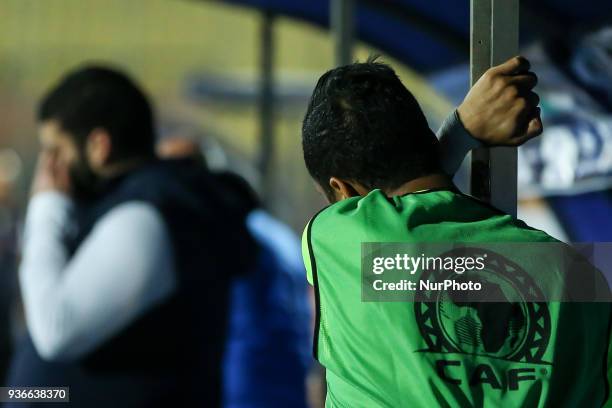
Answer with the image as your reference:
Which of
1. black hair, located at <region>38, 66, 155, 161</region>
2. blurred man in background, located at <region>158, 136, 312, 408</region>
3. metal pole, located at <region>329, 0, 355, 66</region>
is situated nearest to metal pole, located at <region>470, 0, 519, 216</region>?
black hair, located at <region>38, 66, 155, 161</region>

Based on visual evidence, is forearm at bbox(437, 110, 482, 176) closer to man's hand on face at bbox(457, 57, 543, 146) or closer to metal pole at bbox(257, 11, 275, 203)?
man's hand on face at bbox(457, 57, 543, 146)

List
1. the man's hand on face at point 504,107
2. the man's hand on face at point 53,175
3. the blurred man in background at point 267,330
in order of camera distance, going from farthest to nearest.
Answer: the blurred man in background at point 267,330 → the man's hand on face at point 53,175 → the man's hand on face at point 504,107

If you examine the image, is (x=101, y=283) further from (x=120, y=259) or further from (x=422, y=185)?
(x=422, y=185)

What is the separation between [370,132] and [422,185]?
0.31 feet

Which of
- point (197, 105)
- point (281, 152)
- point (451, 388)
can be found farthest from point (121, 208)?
point (197, 105)

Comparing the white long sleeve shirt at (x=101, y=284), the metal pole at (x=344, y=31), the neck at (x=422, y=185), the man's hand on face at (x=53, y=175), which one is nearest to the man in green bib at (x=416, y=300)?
the neck at (x=422, y=185)

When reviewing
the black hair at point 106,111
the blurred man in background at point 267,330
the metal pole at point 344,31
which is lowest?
the blurred man in background at point 267,330

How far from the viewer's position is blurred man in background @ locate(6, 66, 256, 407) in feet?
6.80

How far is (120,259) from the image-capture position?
2062mm

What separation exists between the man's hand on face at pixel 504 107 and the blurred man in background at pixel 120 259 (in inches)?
38.7

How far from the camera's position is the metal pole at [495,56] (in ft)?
4.42

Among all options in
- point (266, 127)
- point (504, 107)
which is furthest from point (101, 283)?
point (266, 127)

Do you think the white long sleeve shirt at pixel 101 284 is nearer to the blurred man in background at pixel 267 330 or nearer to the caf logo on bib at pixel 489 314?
the blurred man in background at pixel 267 330

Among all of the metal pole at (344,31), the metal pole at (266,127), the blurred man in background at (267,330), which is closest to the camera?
the metal pole at (344,31)
